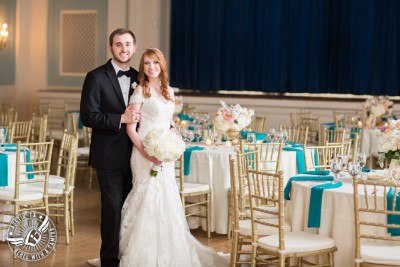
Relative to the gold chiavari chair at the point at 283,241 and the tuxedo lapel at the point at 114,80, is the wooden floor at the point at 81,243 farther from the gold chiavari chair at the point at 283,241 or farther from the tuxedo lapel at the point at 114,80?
the gold chiavari chair at the point at 283,241

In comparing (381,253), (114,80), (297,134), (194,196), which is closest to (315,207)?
(381,253)

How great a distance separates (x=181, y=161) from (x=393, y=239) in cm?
284

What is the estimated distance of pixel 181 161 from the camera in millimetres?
7281

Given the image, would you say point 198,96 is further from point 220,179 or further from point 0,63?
point 220,179

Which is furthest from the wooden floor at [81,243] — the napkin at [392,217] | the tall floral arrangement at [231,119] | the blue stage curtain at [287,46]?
the blue stage curtain at [287,46]

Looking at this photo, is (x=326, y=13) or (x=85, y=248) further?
(x=326, y=13)

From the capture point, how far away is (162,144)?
545 centimetres

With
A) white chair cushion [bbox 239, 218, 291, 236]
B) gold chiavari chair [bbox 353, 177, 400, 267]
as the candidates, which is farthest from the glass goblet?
white chair cushion [bbox 239, 218, 291, 236]

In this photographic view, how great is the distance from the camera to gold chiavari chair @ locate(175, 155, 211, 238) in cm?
744

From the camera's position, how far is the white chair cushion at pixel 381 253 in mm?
4746

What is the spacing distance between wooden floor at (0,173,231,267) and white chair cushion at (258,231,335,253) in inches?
70.1

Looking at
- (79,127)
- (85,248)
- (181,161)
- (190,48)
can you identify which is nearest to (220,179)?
(181,161)

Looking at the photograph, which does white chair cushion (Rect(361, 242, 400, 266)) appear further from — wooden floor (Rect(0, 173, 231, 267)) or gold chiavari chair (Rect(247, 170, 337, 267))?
wooden floor (Rect(0, 173, 231, 267))

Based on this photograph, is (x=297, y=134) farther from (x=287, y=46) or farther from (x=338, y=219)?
(x=287, y=46)
